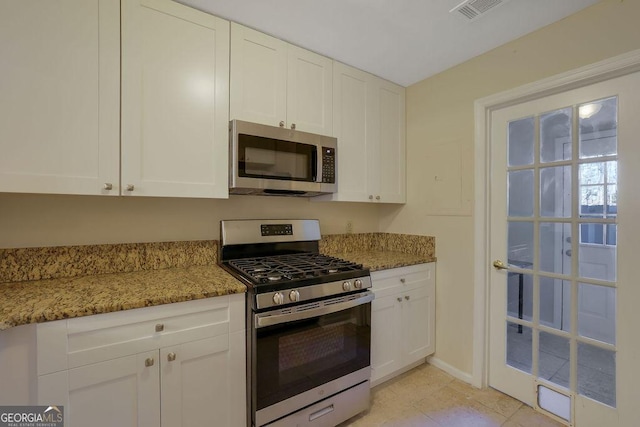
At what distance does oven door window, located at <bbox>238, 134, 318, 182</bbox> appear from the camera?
5.58ft

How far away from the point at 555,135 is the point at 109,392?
2.63 meters

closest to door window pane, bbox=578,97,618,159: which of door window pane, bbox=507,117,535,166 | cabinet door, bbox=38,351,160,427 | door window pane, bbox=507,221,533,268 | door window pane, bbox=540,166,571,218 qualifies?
door window pane, bbox=540,166,571,218

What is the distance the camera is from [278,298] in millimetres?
1405

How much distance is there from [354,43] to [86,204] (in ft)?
6.16

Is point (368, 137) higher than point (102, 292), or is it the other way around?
point (368, 137)

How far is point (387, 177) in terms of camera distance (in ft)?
8.02

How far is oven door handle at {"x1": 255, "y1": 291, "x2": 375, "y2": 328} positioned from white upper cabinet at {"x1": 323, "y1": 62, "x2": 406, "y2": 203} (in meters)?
0.76

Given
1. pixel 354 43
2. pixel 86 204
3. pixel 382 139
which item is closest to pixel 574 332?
pixel 382 139

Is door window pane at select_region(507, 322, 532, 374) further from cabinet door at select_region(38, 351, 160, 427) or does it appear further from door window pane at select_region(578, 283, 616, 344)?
cabinet door at select_region(38, 351, 160, 427)

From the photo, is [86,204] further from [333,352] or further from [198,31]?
[333,352]

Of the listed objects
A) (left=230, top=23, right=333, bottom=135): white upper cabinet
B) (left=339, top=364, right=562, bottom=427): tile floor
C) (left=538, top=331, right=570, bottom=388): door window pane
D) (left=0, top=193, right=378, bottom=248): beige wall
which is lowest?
(left=339, top=364, right=562, bottom=427): tile floor

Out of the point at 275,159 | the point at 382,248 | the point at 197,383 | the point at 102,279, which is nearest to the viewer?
the point at 197,383

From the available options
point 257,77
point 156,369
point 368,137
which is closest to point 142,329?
point 156,369

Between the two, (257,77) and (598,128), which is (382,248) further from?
(257,77)
